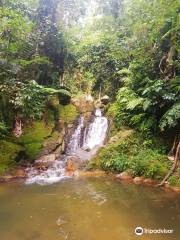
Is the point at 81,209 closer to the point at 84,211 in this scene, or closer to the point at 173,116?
the point at 84,211

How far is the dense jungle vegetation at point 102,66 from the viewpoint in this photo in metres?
12.5

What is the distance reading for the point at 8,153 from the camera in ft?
41.8

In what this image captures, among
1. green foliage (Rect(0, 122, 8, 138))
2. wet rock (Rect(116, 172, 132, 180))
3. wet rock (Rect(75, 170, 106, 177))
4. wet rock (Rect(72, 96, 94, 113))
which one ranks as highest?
wet rock (Rect(72, 96, 94, 113))

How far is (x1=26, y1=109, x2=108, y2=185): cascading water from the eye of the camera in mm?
11898

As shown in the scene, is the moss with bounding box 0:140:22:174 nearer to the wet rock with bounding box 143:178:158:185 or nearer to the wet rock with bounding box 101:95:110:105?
the wet rock with bounding box 143:178:158:185

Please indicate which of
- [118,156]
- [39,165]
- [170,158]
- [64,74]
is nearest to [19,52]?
[64,74]

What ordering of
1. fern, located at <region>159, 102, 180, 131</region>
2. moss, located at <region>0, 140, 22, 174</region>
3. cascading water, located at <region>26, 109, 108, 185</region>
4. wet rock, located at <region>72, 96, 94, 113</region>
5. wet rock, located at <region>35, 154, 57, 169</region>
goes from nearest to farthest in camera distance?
fern, located at <region>159, 102, 180, 131</region> < cascading water, located at <region>26, 109, 108, 185</region> < moss, located at <region>0, 140, 22, 174</region> < wet rock, located at <region>35, 154, 57, 169</region> < wet rock, located at <region>72, 96, 94, 113</region>

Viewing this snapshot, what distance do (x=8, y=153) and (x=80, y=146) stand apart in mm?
3673

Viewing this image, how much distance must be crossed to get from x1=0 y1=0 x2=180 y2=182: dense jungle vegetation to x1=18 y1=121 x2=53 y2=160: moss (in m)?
0.10

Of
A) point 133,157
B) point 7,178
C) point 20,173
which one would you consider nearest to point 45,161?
point 20,173

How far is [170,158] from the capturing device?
11.7 m

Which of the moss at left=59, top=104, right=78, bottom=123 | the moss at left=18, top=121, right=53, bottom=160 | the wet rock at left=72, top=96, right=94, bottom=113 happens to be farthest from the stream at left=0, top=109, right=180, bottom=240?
the wet rock at left=72, top=96, right=94, bottom=113

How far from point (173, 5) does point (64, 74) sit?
10.4 meters

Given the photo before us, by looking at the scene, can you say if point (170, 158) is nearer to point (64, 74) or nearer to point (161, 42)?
point (161, 42)
